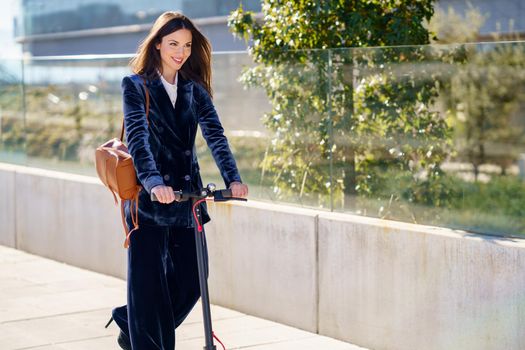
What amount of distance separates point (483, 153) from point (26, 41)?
38.7 meters

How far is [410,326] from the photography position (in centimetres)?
645

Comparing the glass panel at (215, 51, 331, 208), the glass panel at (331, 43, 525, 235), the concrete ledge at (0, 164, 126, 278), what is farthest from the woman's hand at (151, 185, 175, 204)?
the concrete ledge at (0, 164, 126, 278)

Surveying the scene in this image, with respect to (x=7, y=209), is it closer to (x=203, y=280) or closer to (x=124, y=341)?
(x=124, y=341)

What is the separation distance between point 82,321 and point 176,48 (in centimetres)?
308

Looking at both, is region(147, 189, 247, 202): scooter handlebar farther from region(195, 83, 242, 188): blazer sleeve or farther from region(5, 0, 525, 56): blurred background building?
region(5, 0, 525, 56): blurred background building

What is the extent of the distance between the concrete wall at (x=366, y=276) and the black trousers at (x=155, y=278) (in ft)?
5.26

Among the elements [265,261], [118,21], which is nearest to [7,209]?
[265,261]

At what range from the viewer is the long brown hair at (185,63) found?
204 inches

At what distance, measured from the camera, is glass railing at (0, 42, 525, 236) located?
623cm

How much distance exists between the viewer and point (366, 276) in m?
6.79

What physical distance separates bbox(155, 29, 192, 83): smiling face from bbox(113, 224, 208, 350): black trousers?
2.53ft

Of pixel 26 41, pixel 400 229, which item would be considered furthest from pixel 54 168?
pixel 26 41

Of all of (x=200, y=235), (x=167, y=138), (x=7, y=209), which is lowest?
(x=7, y=209)

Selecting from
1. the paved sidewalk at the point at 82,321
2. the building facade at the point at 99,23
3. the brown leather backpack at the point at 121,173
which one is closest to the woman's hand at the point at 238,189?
the brown leather backpack at the point at 121,173
